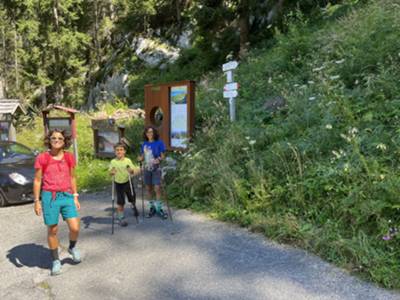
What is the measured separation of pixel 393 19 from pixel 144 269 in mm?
Result: 7729

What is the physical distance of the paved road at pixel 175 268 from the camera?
3.75 m

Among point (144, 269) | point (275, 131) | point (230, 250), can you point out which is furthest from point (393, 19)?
point (144, 269)

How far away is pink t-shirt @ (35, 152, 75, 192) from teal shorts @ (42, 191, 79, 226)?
7 centimetres

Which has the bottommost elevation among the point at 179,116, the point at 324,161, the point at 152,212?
the point at 152,212

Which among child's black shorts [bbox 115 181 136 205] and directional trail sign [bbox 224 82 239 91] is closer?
child's black shorts [bbox 115 181 136 205]

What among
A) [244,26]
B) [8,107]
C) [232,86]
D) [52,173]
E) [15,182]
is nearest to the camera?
[52,173]

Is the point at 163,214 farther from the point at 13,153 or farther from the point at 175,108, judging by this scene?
the point at 13,153

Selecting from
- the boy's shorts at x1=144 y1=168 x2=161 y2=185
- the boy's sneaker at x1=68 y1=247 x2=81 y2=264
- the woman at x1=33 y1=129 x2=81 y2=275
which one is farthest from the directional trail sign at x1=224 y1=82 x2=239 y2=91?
the boy's sneaker at x1=68 y1=247 x2=81 y2=264

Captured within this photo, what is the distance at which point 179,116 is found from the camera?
28.4 ft

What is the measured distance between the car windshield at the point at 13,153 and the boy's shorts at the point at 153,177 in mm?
4570

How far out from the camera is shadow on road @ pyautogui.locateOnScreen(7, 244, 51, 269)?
16.1 ft

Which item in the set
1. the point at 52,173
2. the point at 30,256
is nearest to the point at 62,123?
the point at 30,256

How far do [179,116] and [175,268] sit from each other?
189 inches

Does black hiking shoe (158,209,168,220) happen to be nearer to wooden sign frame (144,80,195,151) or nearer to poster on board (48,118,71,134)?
wooden sign frame (144,80,195,151)
